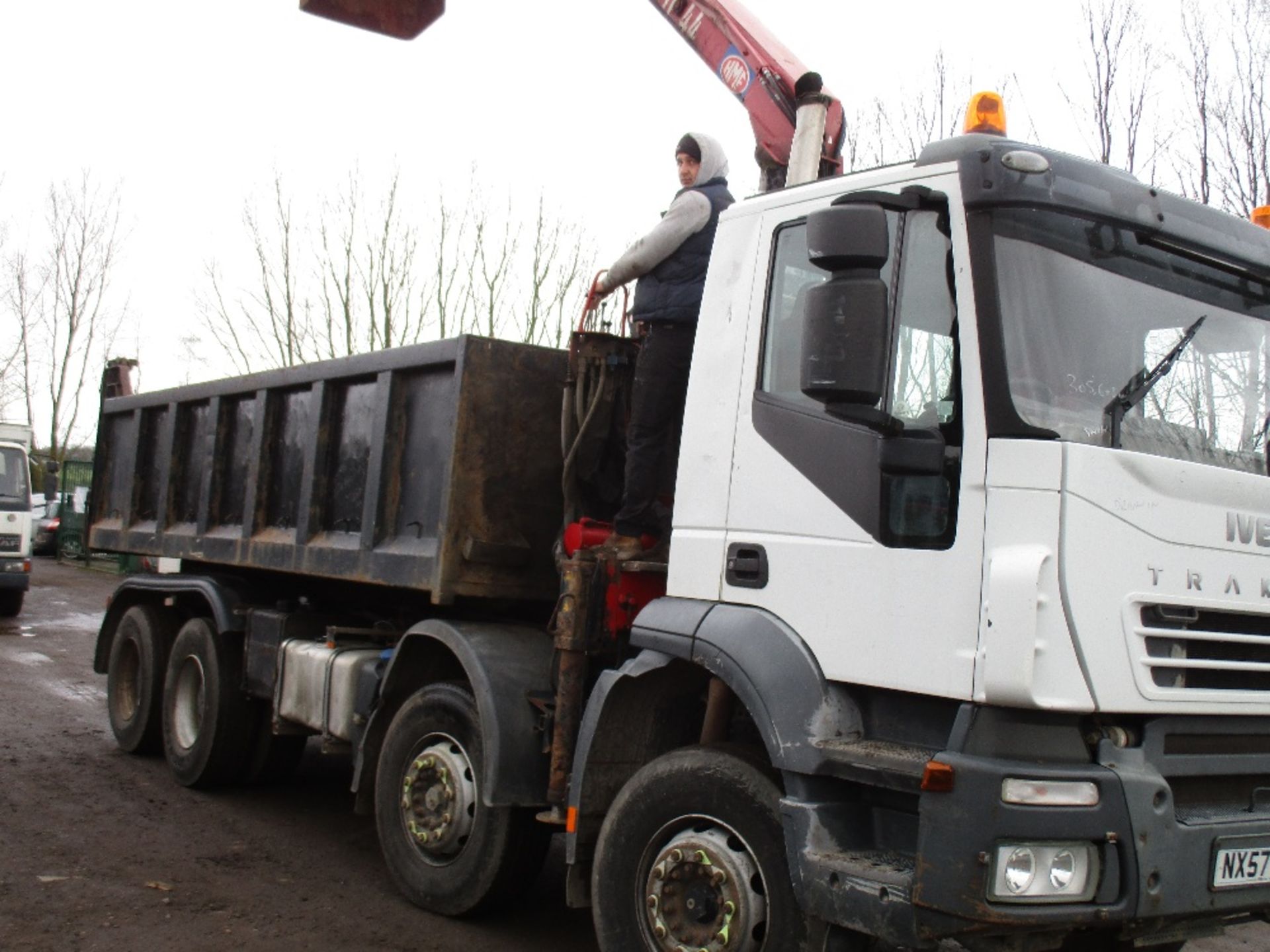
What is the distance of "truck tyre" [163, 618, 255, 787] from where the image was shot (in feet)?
25.2

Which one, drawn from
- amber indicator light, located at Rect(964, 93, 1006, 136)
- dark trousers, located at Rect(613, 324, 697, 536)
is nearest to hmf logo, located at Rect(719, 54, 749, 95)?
dark trousers, located at Rect(613, 324, 697, 536)

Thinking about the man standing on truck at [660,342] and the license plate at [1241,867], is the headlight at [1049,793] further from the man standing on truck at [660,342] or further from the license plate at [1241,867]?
the man standing on truck at [660,342]

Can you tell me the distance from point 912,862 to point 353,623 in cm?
425

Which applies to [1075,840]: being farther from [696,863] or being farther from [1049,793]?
→ [696,863]

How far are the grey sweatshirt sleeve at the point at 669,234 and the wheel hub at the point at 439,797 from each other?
2.14m

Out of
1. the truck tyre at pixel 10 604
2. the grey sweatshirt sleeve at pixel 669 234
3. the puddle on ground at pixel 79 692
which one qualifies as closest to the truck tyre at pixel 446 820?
the grey sweatshirt sleeve at pixel 669 234

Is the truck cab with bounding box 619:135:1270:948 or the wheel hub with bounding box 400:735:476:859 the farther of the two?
the wheel hub with bounding box 400:735:476:859

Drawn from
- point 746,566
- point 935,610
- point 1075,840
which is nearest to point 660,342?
point 746,566

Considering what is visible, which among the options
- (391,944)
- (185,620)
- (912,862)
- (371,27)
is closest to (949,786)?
(912,862)

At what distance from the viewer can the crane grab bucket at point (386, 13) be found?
582 cm

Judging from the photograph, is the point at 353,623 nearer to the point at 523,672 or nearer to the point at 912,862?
the point at 523,672

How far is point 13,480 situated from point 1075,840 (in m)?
17.4

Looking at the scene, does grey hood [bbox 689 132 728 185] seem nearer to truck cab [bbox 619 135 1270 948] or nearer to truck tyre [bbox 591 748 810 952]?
truck cab [bbox 619 135 1270 948]

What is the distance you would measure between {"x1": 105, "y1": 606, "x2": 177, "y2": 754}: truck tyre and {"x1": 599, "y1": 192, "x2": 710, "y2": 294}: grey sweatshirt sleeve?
16.5ft
